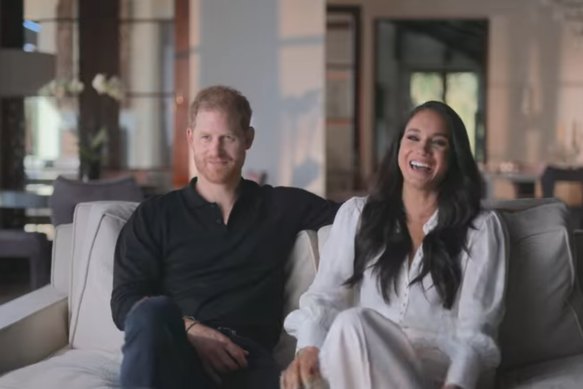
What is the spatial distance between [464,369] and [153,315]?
711 millimetres

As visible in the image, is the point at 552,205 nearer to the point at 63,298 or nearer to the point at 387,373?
the point at 387,373

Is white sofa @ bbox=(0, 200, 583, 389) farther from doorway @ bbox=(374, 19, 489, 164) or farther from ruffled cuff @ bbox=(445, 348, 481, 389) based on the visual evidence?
doorway @ bbox=(374, 19, 489, 164)

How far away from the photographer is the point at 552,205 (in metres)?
2.31

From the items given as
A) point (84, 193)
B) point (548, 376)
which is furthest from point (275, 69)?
point (548, 376)

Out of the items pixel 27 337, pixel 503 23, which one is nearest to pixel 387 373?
pixel 27 337

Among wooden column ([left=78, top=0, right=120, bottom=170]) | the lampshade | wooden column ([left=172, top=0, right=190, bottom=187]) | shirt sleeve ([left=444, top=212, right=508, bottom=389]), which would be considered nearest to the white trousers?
shirt sleeve ([left=444, top=212, right=508, bottom=389])

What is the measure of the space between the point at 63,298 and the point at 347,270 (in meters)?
0.97

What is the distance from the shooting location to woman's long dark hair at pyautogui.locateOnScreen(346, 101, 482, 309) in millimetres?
1963

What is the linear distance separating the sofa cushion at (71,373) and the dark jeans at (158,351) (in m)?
0.31

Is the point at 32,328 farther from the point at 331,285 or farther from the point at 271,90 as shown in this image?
the point at 271,90

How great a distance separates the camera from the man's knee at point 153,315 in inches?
68.9

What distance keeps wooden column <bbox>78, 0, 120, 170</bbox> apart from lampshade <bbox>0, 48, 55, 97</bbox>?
1.33m

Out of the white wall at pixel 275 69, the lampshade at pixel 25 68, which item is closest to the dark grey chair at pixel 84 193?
the lampshade at pixel 25 68

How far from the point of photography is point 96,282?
2.39 m
